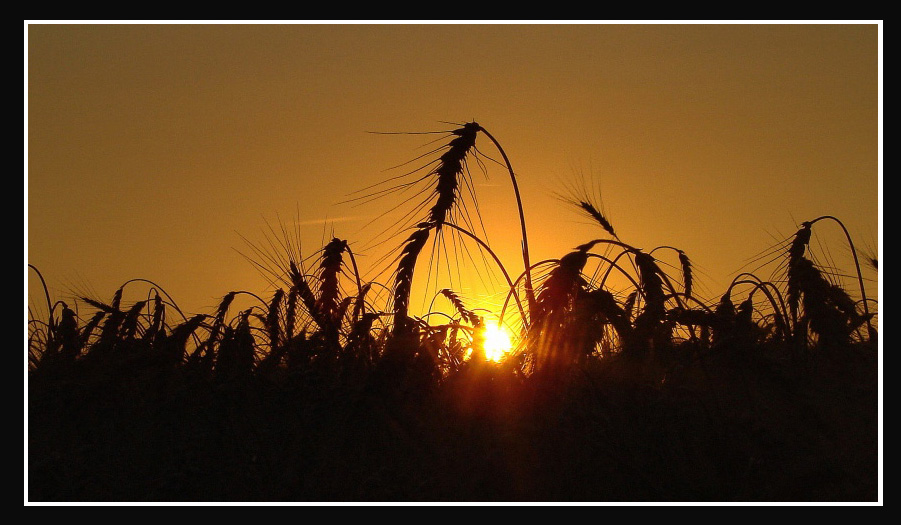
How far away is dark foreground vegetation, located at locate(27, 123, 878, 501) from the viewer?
4090 mm

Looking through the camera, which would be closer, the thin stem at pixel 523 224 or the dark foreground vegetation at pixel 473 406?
the dark foreground vegetation at pixel 473 406

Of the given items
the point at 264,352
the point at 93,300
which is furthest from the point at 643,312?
the point at 93,300

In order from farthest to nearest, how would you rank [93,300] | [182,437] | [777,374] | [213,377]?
1. [93,300]
2. [213,377]
3. [182,437]
4. [777,374]

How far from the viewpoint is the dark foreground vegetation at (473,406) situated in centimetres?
409

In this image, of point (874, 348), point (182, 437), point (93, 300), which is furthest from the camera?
point (93, 300)

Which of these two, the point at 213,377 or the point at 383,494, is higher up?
the point at 213,377

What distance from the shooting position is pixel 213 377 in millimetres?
4859

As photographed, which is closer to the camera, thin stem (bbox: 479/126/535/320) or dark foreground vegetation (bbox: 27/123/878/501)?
dark foreground vegetation (bbox: 27/123/878/501)

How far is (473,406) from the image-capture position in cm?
462

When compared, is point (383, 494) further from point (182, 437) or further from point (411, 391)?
point (182, 437)

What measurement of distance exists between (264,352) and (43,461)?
151 cm

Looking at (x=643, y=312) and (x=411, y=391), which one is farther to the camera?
(x=643, y=312)

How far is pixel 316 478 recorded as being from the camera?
4203mm

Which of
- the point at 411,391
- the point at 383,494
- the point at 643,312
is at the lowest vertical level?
the point at 383,494
